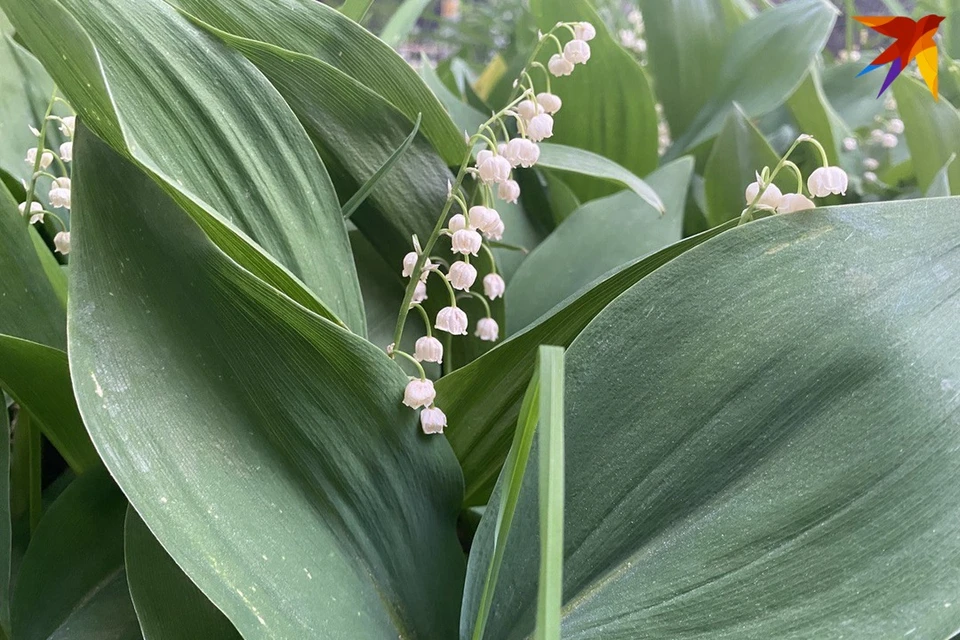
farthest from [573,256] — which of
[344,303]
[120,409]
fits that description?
[120,409]

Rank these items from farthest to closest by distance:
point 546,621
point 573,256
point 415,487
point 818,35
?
point 818,35 < point 573,256 < point 415,487 < point 546,621

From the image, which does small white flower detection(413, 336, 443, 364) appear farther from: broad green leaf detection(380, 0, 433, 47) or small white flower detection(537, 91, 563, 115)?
broad green leaf detection(380, 0, 433, 47)

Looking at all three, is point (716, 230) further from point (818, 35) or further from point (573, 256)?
point (818, 35)

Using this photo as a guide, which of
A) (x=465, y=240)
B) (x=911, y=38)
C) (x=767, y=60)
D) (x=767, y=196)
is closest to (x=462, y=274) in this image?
(x=465, y=240)

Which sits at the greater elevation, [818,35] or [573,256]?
[818,35]

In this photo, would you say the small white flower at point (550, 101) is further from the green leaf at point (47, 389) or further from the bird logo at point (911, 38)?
the green leaf at point (47, 389)

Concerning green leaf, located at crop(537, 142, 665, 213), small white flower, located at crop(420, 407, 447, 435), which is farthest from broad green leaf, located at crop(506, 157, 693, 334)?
small white flower, located at crop(420, 407, 447, 435)

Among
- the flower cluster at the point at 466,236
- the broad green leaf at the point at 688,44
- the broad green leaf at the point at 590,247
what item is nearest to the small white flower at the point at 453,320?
the flower cluster at the point at 466,236
